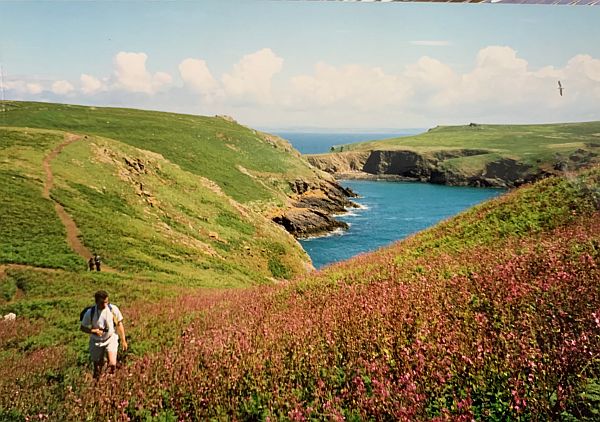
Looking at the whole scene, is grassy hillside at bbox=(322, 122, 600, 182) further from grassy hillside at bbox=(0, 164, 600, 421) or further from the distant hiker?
grassy hillside at bbox=(0, 164, 600, 421)

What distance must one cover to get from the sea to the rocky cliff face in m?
7.60

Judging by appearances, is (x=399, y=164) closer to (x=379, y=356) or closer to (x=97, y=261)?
(x=97, y=261)

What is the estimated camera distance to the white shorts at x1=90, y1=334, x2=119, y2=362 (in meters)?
6.80

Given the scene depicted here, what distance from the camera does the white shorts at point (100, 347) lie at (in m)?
6.80

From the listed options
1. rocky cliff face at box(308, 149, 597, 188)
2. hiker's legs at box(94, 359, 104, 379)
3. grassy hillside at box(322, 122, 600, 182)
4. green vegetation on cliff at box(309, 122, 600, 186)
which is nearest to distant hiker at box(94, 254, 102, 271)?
hiker's legs at box(94, 359, 104, 379)

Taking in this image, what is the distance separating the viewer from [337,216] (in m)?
79.1

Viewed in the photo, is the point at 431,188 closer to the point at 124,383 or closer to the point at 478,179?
the point at 478,179

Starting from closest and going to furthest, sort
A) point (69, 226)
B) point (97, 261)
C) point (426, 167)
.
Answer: point (97, 261) → point (69, 226) → point (426, 167)

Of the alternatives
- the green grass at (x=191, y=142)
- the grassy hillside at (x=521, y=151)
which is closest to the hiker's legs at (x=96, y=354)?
the green grass at (x=191, y=142)

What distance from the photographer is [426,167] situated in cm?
16138

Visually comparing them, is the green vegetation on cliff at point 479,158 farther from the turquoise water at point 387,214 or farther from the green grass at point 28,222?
the green grass at point 28,222

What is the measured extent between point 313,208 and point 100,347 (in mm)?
67869

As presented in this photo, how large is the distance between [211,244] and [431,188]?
114861 millimetres

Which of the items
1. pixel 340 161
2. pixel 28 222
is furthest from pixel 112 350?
pixel 340 161
